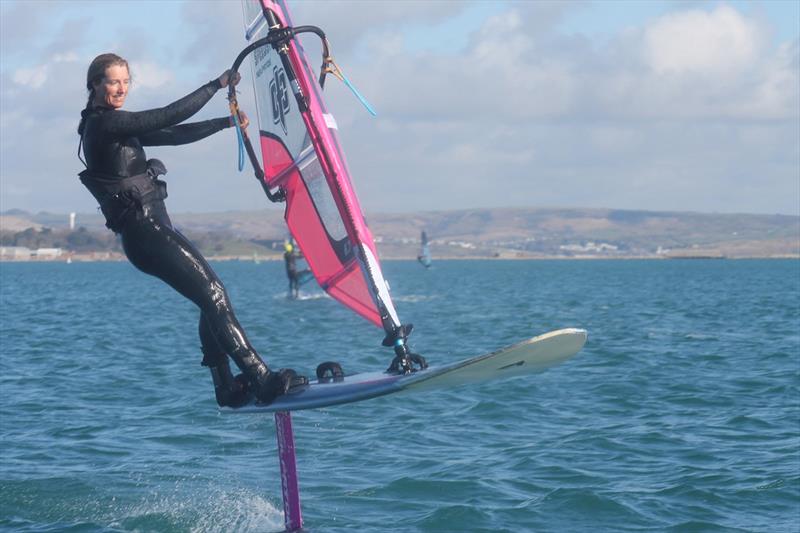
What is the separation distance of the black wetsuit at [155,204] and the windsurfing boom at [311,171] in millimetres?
826

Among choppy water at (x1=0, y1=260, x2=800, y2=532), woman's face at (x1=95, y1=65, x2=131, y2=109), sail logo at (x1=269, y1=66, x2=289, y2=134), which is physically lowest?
choppy water at (x1=0, y1=260, x2=800, y2=532)

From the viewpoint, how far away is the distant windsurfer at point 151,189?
604cm

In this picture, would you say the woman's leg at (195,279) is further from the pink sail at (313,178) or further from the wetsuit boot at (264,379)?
the pink sail at (313,178)

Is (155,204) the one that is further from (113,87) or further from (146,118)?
(113,87)

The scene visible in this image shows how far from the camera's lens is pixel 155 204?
633 cm

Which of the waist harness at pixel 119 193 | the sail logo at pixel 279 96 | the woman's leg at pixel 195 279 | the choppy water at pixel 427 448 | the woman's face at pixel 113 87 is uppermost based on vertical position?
the sail logo at pixel 279 96

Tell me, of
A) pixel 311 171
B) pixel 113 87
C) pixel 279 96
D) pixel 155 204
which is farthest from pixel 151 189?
pixel 279 96

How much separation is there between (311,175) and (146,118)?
204 cm

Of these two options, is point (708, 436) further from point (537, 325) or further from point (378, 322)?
point (537, 325)

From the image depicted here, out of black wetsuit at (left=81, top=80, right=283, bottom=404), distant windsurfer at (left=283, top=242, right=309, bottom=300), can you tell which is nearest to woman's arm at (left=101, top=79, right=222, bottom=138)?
black wetsuit at (left=81, top=80, right=283, bottom=404)

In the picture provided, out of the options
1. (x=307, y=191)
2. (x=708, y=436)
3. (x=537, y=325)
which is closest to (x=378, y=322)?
(x=307, y=191)

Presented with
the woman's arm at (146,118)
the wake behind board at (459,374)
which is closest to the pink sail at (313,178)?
the wake behind board at (459,374)

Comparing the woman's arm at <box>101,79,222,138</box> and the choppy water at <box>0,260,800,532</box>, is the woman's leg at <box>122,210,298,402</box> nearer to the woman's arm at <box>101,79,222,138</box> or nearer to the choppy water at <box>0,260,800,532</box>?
the woman's arm at <box>101,79,222,138</box>

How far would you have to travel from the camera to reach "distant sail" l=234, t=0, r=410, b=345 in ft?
24.2
